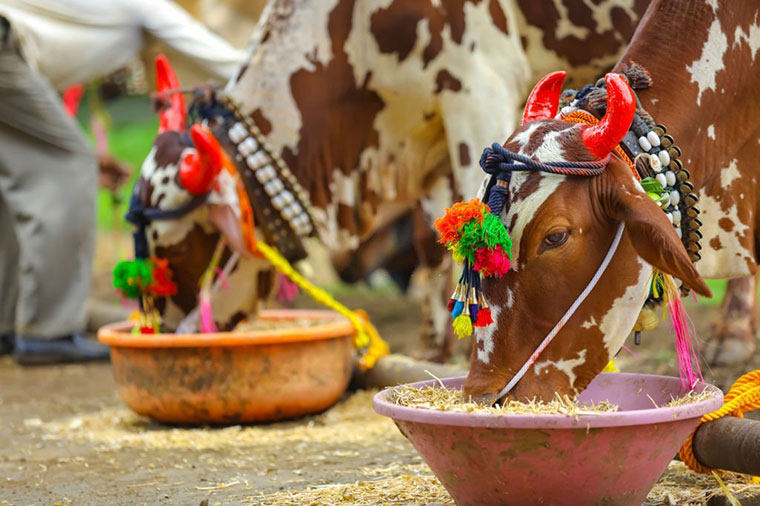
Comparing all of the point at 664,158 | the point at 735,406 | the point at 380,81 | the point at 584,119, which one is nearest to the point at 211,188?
the point at 380,81

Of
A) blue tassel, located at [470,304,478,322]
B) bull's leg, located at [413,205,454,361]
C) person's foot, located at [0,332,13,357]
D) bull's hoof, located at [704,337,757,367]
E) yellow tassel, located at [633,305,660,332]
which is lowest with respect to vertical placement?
person's foot, located at [0,332,13,357]

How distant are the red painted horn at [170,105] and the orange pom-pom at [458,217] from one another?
228 centimetres

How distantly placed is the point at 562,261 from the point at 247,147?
2.21 m

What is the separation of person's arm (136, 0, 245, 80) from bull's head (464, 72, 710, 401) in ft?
12.0

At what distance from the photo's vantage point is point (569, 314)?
2.25m

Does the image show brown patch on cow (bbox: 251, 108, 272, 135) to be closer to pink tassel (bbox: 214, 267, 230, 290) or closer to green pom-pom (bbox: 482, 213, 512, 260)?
pink tassel (bbox: 214, 267, 230, 290)

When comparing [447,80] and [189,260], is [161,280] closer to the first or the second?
[189,260]

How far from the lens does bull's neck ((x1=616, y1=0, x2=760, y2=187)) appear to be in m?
2.64

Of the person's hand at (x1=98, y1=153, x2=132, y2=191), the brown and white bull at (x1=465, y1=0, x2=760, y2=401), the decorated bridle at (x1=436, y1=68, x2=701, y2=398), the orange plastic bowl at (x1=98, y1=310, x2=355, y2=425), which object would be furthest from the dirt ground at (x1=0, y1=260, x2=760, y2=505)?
the person's hand at (x1=98, y1=153, x2=132, y2=191)

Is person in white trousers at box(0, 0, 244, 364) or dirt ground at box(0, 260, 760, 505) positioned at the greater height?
person in white trousers at box(0, 0, 244, 364)

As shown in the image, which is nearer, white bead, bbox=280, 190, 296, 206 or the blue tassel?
the blue tassel

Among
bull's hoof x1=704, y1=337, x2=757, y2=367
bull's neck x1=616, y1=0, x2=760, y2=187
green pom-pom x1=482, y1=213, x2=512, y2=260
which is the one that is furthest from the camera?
bull's hoof x1=704, y1=337, x2=757, y2=367

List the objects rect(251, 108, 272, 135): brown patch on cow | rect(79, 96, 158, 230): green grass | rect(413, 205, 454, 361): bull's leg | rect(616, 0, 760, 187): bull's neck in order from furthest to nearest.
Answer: rect(79, 96, 158, 230): green grass → rect(413, 205, 454, 361): bull's leg → rect(251, 108, 272, 135): brown patch on cow → rect(616, 0, 760, 187): bull's neck

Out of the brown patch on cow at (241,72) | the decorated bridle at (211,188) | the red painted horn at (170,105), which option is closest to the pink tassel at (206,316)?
the decorated bridle at (211,188)
